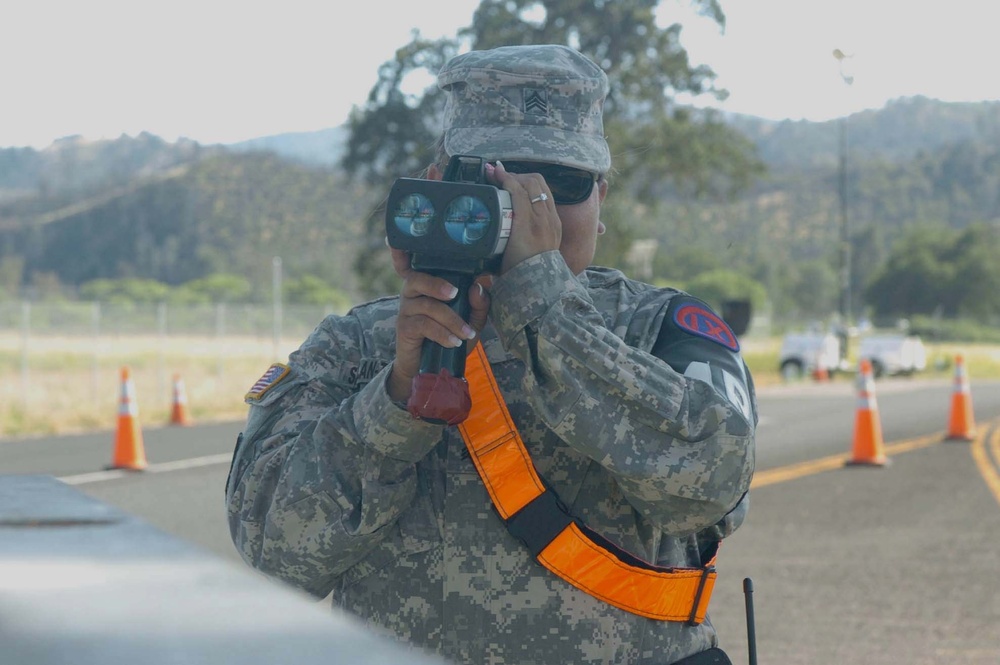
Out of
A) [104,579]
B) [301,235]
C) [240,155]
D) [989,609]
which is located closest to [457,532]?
[104,579]

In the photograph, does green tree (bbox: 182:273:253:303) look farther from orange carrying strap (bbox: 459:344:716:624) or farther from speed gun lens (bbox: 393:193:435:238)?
speed gun lens (bbox: 393:193:435:238)

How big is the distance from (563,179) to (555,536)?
50 cm

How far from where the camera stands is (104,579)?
0.58 metres

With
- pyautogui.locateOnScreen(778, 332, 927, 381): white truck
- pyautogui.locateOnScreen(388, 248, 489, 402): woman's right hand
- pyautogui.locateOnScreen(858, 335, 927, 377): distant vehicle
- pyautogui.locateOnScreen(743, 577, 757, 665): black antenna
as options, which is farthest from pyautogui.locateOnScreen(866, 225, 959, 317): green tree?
pyautogui.locateOnScreen(388, 248, 489, 402): woman's right hand

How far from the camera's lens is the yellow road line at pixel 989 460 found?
1125 cm

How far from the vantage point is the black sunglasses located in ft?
6.21

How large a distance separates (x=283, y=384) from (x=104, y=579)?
4.74ft

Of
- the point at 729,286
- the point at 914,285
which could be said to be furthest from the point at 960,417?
the point at 914,285

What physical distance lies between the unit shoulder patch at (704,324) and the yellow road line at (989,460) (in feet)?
29.7

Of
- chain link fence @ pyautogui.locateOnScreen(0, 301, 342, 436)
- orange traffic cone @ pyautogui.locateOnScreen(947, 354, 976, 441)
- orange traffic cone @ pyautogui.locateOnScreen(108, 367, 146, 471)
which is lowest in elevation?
chain link fence @ pyautogui.locateOnScreen(0, 301, 342, 436)

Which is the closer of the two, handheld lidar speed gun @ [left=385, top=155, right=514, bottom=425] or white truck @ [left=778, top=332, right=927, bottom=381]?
handheld lidar speed gun @ [left=385, top=155, right=514, bottom=425]

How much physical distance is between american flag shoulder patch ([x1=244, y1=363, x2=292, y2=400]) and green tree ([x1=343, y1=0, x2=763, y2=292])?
2924 cm

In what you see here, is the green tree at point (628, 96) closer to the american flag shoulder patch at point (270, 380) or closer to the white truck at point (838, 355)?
the white truck at point (838, 355)

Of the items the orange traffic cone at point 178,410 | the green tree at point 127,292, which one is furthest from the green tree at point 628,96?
the green tree at point 127,292
